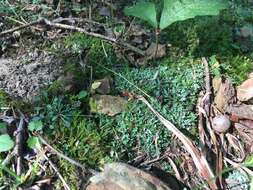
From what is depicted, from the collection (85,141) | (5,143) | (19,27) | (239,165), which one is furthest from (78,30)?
(239,165)

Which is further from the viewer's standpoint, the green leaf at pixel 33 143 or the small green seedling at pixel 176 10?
the small green seedling at pixel 176 10

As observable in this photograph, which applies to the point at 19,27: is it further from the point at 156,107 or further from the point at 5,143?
the point at 156,107

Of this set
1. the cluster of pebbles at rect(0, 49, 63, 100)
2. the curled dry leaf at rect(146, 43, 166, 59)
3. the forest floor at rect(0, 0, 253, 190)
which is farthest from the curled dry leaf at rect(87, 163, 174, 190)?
the curled dry leaf at rect(146, 43, 166, 59)

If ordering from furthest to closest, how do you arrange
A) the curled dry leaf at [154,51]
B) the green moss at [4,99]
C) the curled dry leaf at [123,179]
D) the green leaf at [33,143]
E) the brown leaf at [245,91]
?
the curled dry leaf at [154,51], the brown leaf at [245,91], the green moss at [4,99], the green leaf at [33,143], the curled dry leaf at [123,179]

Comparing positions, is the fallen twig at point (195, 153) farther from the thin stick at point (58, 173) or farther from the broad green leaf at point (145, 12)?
the thin stick at point (58, 173)

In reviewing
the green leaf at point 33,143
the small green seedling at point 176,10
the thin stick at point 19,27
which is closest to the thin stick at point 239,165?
the small green seedling at point 176,10

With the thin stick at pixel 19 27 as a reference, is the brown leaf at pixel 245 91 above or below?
below

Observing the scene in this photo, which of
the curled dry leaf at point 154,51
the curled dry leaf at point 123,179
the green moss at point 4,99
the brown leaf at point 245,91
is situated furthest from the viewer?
the curled dry leaf at point 154,51

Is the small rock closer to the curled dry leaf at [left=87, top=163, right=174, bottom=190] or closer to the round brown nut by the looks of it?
the curled dry leaf at [left=87, top=163, right=174, bottom=190]
